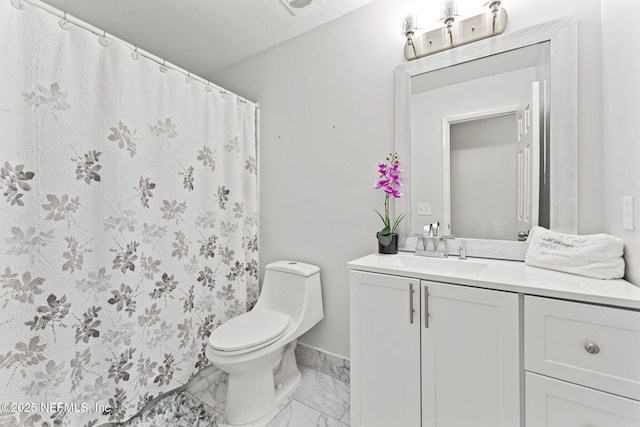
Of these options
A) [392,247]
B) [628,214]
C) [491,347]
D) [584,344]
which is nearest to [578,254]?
[628,214]

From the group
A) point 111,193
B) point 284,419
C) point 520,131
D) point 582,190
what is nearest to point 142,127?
point 111,193

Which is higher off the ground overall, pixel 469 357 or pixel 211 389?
pixel 469 357

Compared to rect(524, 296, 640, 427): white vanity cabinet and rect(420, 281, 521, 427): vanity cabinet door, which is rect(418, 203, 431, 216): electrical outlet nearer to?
rect(420, 281, 521, 427): vanity cabinet door

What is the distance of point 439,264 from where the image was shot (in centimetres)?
130

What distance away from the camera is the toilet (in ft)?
4.31

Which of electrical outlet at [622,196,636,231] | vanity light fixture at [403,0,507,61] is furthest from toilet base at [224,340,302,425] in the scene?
vanity light fixture at [403,0,507,61]

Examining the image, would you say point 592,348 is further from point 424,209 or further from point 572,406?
point 424,209

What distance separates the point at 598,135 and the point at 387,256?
39.4 inches

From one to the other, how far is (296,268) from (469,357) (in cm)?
103

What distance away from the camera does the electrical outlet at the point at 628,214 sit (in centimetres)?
90

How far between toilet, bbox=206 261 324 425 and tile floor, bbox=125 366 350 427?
0.06 metres

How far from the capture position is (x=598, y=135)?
1.09 metres

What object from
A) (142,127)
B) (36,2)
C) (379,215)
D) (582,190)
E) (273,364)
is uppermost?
(36,2)

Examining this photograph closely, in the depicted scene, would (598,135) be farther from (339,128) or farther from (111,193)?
(111,193)
